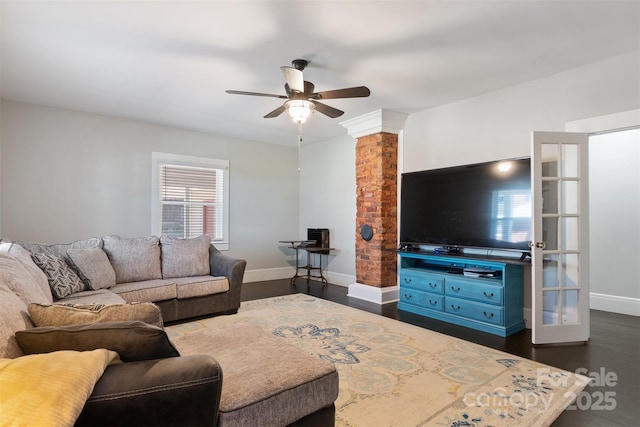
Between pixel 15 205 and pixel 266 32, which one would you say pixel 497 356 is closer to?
pixel 266 32

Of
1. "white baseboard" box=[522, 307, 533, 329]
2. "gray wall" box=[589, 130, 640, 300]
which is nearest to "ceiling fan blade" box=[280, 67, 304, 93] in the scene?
"white baseboard" box=[522, 307, 533, 329]

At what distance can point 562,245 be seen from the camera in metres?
3.29

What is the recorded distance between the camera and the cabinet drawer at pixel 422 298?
3990mm

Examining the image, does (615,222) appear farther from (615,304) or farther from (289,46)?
(289,46)

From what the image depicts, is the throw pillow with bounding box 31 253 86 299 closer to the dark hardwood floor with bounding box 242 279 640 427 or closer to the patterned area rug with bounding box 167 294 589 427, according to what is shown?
the patterned area rug with bounding box 167 294 589 427

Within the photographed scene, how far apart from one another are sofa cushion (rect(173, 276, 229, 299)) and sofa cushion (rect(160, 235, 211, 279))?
135mm

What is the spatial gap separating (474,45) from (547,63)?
944mm

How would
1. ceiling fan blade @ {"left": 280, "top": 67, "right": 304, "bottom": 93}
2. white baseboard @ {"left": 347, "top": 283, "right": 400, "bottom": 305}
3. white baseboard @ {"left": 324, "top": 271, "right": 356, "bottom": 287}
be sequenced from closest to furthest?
ceiling fan blade @ {"left": 280, "top": 67, "right": 304, "bottom": 93} → white baseboard @ {"left": 347, "top": 283, "right": 400, "bottom": 305} → white baseboard @ {"left": 324, "top": 271, "right": 356, "bottom": 287}

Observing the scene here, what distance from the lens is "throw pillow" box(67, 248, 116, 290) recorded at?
130 inches

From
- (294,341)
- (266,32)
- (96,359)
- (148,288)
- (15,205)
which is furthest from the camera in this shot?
(15,205)

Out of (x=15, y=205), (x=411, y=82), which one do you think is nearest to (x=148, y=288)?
(x=15, y=205)

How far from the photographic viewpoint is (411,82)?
12.3ft

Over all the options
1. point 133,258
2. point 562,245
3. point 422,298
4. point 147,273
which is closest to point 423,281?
point 422,298

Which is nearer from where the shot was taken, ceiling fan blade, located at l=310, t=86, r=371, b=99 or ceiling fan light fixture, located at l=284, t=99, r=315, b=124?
ceiling fan blade, located at l=310, t=86, r=371, b=99
